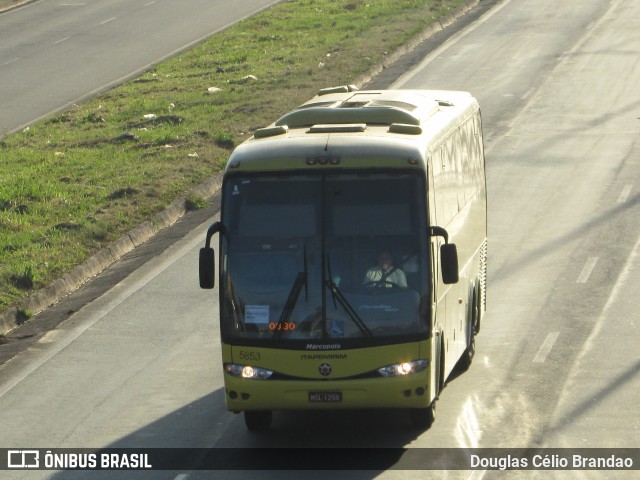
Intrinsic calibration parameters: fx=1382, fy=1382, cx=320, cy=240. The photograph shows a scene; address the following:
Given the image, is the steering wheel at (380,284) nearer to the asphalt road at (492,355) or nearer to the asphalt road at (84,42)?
the asphalt road at (492,355)

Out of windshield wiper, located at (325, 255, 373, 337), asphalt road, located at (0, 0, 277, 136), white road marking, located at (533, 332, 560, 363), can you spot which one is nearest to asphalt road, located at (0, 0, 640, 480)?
white road marking, located at (533, 332, 560, 363)

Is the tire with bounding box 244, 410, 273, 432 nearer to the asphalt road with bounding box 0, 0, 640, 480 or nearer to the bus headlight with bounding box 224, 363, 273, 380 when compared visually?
the asphalt road with bounding box 0, 0, 640, 480

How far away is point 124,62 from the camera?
41750 mm

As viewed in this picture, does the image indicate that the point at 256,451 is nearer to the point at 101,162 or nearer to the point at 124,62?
the point at 101,162

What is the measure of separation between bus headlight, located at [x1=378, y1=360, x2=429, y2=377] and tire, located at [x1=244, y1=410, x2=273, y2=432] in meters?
1.51

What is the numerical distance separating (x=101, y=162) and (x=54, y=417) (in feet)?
43.9

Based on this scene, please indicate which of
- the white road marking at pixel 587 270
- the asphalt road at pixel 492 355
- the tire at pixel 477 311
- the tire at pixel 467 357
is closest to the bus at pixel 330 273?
the asphalt road at pixel 492 355

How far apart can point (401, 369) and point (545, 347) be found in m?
4.03

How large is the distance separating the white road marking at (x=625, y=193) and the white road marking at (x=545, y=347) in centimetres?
757

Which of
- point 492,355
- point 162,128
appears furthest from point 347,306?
point 162,128

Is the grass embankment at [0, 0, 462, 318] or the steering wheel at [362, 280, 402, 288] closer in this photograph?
the steering wheel at [362, 280, 402, 288]

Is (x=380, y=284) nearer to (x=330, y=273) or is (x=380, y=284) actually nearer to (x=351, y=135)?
(x=330, y=273)

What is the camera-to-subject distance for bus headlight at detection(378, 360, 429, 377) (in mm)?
12367

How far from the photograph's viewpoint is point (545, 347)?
16.0 metres
